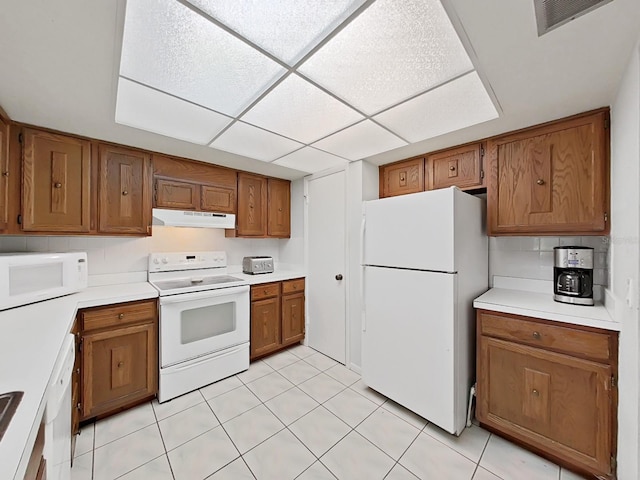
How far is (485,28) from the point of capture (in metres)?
1.01

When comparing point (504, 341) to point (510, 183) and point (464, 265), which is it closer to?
point (464, 265)

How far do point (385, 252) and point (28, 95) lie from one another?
2.37m

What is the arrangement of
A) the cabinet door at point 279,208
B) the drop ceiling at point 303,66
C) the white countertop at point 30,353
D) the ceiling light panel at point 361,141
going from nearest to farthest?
the white countertop at point 30,353
the drop ceiling at point 303,66
the ceiling light panel at point 361,141
the cabinet door at point 279,208

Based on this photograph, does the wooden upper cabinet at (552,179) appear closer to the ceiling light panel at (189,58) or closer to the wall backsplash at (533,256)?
the wall backsplash at (533,256)

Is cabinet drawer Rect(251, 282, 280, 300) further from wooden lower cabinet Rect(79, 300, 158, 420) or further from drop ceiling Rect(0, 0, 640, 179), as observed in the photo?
drop ceiling Rect(0, 0, 640, 179)

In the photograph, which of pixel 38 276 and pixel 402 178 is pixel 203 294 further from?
pixel 402 178

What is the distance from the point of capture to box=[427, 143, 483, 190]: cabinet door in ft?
6.86

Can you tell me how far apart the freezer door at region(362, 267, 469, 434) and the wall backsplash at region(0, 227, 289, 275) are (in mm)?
1777

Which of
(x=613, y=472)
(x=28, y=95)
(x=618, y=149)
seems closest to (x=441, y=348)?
(x=613, y=472)

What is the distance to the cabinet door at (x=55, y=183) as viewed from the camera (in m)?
1.80

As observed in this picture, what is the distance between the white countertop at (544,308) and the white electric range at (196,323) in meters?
2.07

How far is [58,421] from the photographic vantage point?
3.22ft

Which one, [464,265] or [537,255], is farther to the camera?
[537,255]

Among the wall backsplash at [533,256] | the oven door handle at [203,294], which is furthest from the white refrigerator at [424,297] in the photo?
the oven door handle at [203,294]
